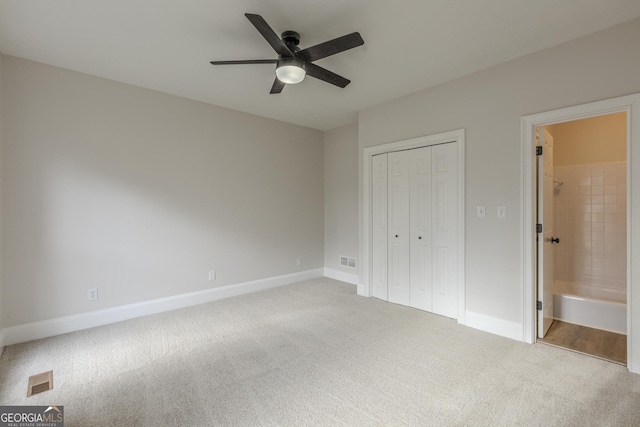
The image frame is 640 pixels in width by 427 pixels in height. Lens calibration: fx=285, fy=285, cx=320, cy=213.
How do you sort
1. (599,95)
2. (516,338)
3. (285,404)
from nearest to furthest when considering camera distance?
(285,404) < (599,95) < (516,338)

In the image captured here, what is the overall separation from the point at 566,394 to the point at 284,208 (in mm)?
3968

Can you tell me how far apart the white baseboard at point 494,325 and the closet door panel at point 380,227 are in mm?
1138

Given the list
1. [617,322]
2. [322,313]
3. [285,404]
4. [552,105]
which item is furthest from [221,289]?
[617,322]

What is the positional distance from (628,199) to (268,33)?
119 inches

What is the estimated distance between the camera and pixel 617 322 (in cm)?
297

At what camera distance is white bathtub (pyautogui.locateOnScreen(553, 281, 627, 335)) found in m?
2.97

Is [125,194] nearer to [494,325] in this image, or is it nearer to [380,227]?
[380,227]

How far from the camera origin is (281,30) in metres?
2.36

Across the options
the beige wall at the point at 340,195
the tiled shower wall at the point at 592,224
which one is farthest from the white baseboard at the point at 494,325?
the beige wall at the point at 340,195

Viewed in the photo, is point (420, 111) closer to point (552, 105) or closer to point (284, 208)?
point (552, 105)

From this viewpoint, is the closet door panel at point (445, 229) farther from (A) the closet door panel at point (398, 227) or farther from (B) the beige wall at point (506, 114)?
(A) the closet door panel at point (398, 227)

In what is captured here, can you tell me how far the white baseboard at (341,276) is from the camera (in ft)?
16.2

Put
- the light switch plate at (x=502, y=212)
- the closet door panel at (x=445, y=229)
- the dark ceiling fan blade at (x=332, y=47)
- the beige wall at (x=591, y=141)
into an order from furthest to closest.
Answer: the beige wall at (x=591, y=141) → the closet door panel at (x=445, y=229) → the light switch plate at (x=502, y=212) → the dark ceiling fan blade at (x=332, y=47)

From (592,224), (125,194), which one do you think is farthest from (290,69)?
(592,224)
